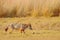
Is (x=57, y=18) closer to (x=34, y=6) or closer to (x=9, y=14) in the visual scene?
(x=34, y=6)

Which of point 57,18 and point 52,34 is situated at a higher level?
point 57,18

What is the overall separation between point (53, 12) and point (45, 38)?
11.6 inches

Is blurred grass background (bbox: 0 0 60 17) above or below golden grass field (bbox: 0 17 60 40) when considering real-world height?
above

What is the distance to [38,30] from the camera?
1.71 m

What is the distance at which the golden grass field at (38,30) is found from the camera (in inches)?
65.4

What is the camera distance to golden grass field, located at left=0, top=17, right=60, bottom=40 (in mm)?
1662

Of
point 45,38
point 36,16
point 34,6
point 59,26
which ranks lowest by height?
point 45,38

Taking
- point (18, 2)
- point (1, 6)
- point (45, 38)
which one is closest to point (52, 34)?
point (45, 38)

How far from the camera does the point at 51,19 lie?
1.73m

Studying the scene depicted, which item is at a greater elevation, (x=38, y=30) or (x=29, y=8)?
(x=29, y=8)

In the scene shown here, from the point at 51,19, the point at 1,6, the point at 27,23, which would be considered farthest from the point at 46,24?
the point at 1,6

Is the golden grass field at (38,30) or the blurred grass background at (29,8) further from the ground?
the blurred grass background at (29,8)

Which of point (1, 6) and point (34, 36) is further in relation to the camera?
point (1, 6)

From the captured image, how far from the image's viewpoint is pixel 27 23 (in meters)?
1.74
